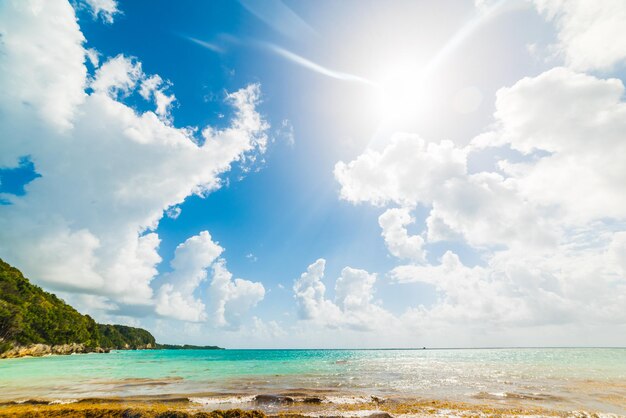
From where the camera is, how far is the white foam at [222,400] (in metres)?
24.4

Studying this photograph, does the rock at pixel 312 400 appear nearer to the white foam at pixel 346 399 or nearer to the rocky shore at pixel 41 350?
the white foam at pixel 346 399

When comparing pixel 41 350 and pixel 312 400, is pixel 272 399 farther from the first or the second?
pixel 41 350

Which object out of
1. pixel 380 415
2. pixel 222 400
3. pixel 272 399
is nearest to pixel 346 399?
pixel 272 399

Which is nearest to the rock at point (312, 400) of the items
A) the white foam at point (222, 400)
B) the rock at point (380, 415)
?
the white foam at point (222, 400)

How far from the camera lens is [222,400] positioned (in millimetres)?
25203

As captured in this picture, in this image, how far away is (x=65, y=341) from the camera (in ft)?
425

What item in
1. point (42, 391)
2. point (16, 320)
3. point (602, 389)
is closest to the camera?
point (42, 391)

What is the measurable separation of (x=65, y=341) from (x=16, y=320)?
46094 millimetres

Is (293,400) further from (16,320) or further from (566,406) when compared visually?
(16,320)

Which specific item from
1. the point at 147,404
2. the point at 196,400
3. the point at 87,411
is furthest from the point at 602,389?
the point at 87,411

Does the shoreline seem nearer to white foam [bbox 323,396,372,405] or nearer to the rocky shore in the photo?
white foam [bbox 323,396,372,405]

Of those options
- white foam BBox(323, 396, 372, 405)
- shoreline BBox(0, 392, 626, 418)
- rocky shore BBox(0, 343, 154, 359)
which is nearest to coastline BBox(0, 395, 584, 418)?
shoreline BBox(0, 392, 626, 418)

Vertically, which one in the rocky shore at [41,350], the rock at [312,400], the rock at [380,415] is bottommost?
the rock at [312,400]

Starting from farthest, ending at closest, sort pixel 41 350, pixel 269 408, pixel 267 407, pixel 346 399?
pixel 41 350, pixel 346 399, pixel 267 407, pixel 269 408
